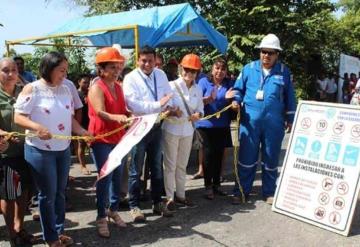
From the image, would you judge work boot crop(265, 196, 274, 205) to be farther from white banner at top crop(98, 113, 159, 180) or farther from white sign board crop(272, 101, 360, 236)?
white banner at top crop(98, 113, 159, 180)

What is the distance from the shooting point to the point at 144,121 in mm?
4555

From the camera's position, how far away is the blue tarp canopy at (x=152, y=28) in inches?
319

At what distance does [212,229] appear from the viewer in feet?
16.1

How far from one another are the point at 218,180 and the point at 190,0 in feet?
46.5

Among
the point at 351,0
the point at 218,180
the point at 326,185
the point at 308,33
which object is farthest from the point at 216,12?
the point at 351,0

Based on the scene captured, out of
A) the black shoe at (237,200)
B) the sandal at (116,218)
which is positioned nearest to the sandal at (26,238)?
the sandal at (116,218)

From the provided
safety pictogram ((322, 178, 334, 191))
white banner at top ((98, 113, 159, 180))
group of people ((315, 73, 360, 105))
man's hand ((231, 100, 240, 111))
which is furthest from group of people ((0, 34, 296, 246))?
group of people ((315, 73, 360, 105))

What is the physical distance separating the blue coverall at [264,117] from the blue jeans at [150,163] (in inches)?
45.9

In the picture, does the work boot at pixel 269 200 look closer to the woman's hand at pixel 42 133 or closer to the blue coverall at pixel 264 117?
the blue coverall at pixel 264 117

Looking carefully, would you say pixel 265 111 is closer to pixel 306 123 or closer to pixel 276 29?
pixel 306 123

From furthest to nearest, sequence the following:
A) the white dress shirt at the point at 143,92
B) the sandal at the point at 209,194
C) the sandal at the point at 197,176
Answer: the sandal at the point at 197,176 < the sandal at the point at 209,194 < the white dress shirt at the point at 143,92

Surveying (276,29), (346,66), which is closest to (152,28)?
(276,29)

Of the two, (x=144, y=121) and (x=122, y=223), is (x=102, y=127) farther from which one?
(x=122, y=223)

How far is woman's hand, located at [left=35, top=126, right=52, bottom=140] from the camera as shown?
377 centimetres
